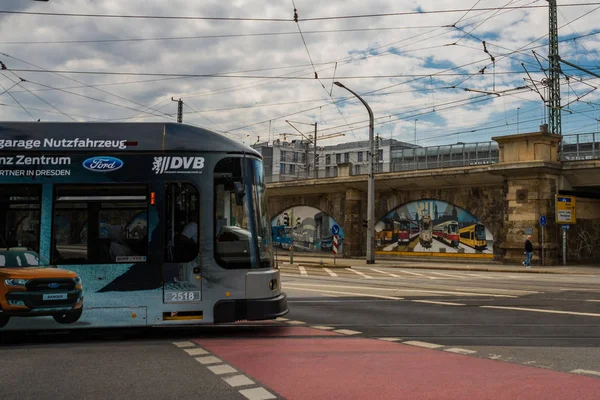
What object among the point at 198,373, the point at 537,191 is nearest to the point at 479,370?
the point at 198,373

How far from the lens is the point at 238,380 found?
229 inches

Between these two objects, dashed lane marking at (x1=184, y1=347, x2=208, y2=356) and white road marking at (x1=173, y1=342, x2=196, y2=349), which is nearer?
dashed lane marking at (x1=184, y1=347, x2=208, y2=356)

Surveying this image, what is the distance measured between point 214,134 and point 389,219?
90.9 ft

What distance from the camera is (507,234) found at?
93.6ft

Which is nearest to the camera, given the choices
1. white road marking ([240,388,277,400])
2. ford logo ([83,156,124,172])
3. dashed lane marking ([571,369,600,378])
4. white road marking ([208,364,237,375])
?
white road marking ([240,388,277,400])

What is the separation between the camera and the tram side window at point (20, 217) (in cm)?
815

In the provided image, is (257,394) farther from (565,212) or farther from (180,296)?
(565,212)

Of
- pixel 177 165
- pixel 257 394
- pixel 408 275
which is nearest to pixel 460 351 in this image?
pixel 257 394

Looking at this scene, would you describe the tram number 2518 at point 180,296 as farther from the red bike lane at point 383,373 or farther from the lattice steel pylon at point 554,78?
the lattice steel pylon at point 554,78

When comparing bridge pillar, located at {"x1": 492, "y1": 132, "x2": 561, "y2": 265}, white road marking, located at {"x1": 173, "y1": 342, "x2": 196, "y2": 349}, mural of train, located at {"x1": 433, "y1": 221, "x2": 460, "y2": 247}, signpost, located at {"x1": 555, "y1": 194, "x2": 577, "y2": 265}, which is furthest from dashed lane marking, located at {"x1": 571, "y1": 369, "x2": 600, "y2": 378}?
mural of train, located at {"x1": 433, "y1": 221, "x2": 460, "y2": 247}

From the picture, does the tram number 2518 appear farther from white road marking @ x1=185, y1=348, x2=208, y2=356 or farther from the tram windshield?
white road marking @ x1=185, y1=348, x2=208, y2=356

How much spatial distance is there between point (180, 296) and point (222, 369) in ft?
7.25

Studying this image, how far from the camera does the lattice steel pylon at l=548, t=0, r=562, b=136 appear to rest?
27672 mm

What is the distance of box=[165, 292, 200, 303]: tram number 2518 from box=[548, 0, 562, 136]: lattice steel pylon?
76.2 feet
